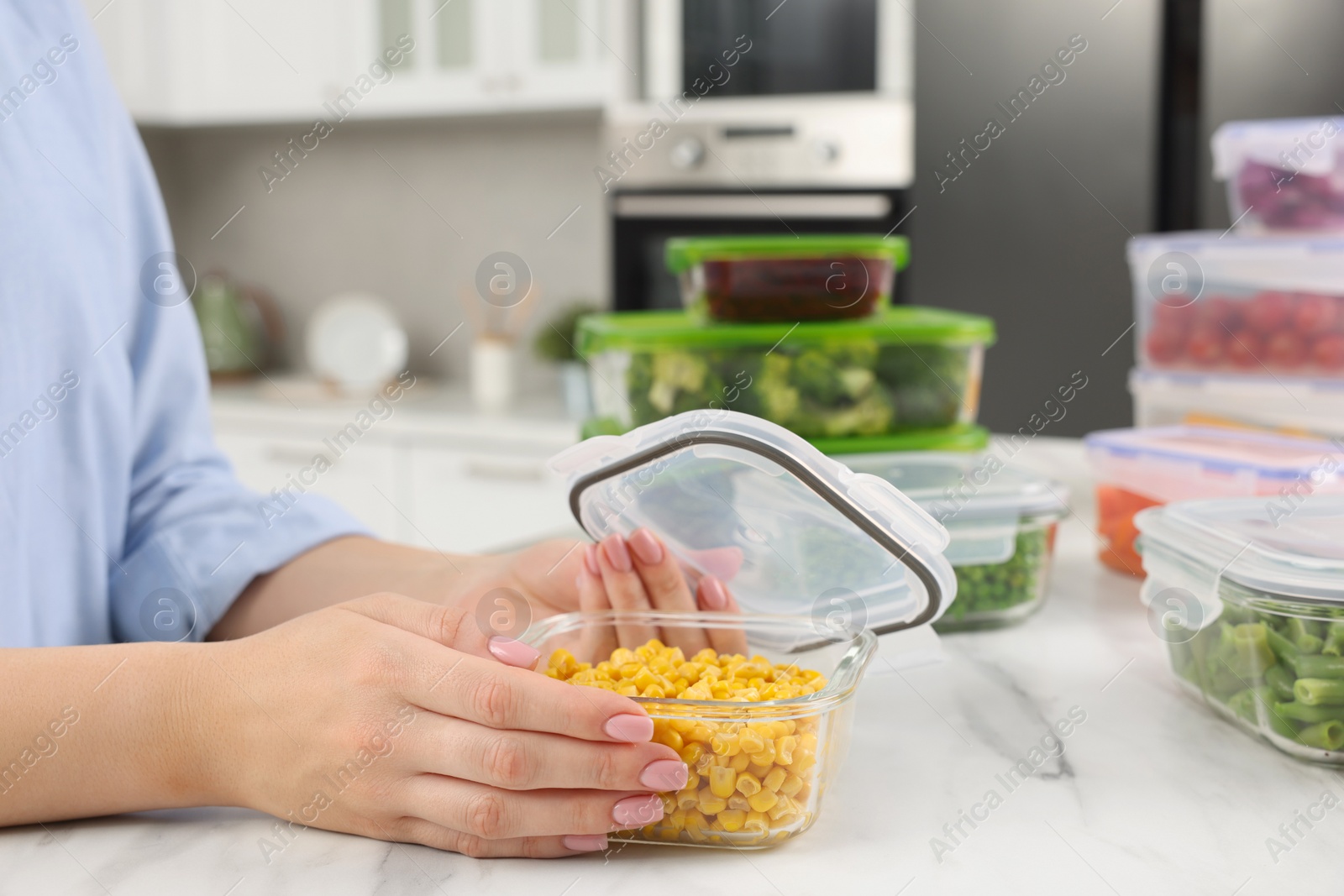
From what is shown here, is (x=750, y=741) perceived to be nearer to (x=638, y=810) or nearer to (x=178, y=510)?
(x=638, y=810)

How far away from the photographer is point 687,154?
2316 millimetres

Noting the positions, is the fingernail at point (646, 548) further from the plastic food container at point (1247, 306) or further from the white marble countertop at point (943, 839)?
the plastic food container at point (1247, 306)

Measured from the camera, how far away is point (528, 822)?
19.1 inches

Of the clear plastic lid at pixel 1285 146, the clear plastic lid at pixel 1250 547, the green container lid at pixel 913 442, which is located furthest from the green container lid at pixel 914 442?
the clear plastic lid at pixel 1285 146

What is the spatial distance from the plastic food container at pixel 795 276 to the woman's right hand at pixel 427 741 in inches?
21.8

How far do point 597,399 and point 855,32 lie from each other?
136cm

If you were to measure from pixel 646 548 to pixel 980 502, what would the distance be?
0.29m

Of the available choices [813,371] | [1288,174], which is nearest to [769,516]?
[813,371]

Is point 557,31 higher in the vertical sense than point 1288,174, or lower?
higher

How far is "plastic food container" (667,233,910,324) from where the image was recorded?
995mm

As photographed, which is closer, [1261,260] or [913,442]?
[913,442]

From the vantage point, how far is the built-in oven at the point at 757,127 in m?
2.20

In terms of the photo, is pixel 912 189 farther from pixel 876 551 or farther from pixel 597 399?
pixel 876 551

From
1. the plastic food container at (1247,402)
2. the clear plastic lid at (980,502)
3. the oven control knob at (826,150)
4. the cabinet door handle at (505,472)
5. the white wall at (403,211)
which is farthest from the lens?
the white wall at (403,211)
